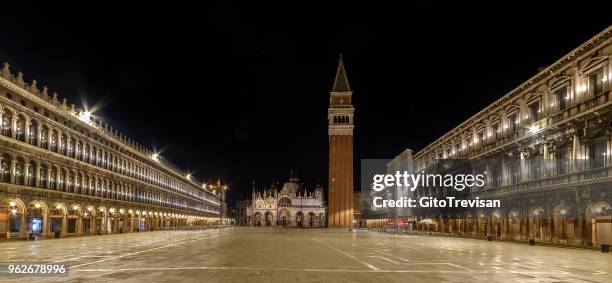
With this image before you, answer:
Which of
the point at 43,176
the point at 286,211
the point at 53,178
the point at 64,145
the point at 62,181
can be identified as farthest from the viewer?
the point at 286,211

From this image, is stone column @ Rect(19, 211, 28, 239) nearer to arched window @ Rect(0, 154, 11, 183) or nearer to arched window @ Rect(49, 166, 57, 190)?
arched window @ Rect(0, 154, 11, 183)

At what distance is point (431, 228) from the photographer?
9000 cm

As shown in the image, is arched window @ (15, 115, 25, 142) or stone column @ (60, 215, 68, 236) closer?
arched window @ (15, 115, 25, 142)

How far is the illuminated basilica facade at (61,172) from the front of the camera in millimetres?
47688

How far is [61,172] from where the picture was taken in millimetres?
59281

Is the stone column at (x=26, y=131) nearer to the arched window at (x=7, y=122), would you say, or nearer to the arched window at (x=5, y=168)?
the arched window at (x=7, y=122)

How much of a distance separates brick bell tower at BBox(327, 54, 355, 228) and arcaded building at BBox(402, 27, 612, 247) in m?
66.8

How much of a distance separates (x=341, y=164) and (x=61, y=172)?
8498 cm

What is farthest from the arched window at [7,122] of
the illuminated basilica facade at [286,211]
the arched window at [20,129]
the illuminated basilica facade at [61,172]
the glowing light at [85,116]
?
the illuminated basilica facade at [286,211]

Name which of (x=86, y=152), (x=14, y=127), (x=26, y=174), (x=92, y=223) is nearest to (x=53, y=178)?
(x=26, y=174)

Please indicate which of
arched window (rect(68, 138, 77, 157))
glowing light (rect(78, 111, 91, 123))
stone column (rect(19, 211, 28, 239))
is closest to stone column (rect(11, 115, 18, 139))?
stone column (rect(19, 211, 28, 239))

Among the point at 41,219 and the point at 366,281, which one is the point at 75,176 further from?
the point at 366,281

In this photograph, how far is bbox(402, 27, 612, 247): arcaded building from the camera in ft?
125

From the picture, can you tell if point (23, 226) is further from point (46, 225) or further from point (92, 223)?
point (92, 223)
